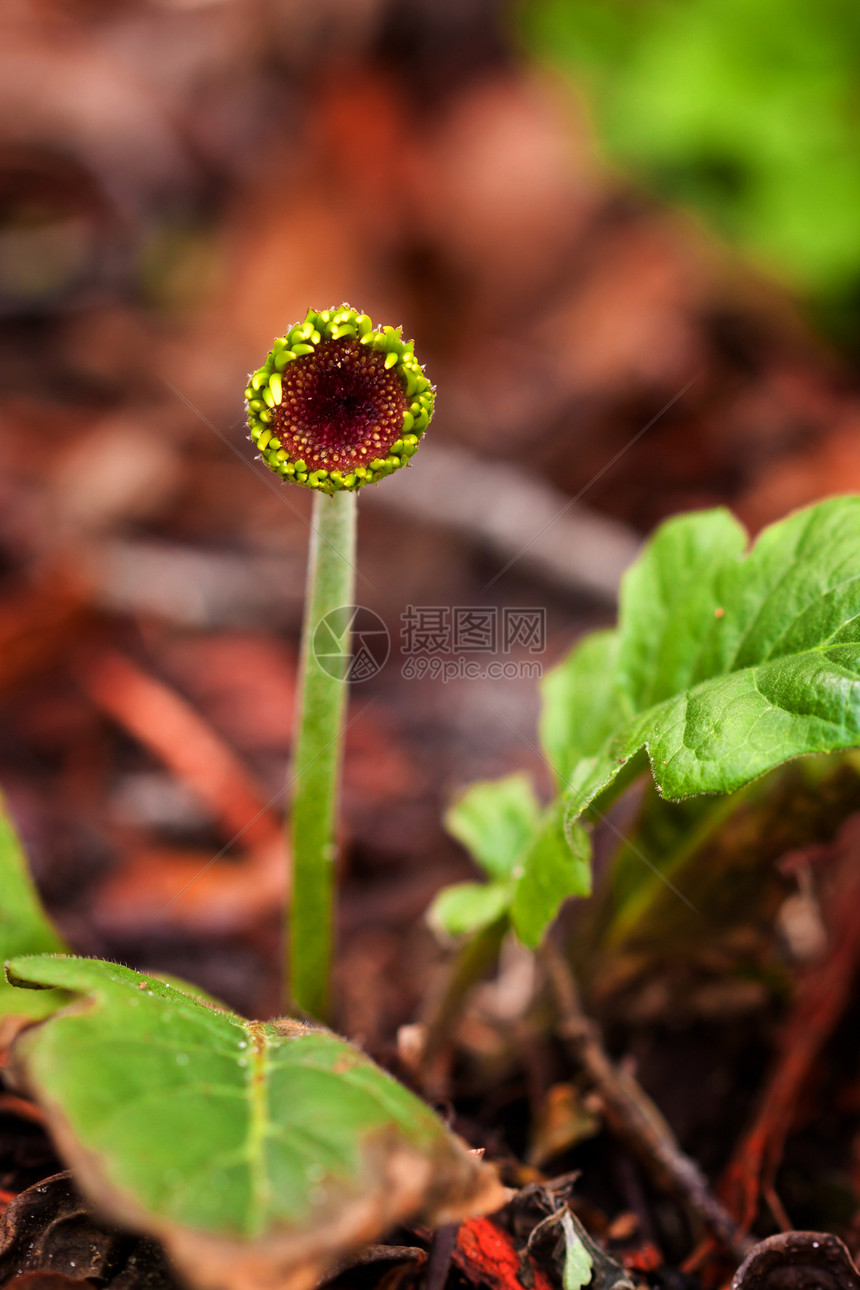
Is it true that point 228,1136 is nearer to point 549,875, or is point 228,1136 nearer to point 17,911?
point 549,875

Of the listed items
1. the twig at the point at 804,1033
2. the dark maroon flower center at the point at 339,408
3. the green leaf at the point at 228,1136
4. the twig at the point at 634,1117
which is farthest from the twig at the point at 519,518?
the green leaf at the point at 228,1136

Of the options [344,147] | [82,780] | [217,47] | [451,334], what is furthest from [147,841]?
[217,47]

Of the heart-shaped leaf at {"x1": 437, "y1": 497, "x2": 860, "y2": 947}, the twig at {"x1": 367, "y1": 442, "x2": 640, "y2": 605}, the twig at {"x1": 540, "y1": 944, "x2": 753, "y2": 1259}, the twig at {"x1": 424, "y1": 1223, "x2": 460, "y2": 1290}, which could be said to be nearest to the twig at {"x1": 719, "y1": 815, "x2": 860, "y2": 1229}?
the twig at {"x1": 540, "y1": 944, "x2": 753, "y2": 1259}

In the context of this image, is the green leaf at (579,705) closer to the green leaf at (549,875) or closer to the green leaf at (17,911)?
the green leaf at (549,875)

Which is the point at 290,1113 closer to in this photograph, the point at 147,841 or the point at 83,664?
the point at 147,841

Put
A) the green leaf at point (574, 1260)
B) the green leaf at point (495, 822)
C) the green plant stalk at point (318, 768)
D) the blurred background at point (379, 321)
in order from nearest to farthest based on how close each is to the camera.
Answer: the green leaf at point (574, 1260)
the green plant stalk at point (318, 768)
the green leaf at point (495, 822)
the blurred background at point (379, 321)

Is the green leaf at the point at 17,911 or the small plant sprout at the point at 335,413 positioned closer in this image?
the small plant sprout at the point at 335,413

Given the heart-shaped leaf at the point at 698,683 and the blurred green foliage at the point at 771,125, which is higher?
the blurred green foliage at the point at 771,125
